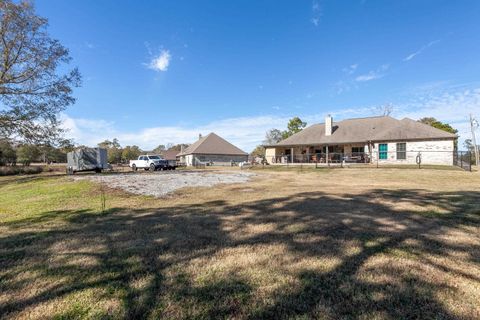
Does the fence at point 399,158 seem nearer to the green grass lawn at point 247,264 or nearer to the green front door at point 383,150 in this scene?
the green front door at point 383,150

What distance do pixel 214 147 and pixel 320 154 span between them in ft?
71.1

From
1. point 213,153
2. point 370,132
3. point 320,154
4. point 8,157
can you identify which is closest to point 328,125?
point 320,154

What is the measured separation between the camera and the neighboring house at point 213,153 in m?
43.8

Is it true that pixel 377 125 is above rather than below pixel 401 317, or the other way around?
above

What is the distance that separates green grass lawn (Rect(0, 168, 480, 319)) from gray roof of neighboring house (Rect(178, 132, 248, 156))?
38625 millimetres

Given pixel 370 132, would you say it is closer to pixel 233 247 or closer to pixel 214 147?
pixel 214 147

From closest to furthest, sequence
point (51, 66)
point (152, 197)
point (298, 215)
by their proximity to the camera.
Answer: point (298, 215), point (152, 197), point (51, 66)

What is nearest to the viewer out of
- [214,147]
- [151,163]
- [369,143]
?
[369,143]

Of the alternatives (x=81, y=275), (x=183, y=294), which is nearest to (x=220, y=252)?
(x=183, y=294)

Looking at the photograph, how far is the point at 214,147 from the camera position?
4594cm

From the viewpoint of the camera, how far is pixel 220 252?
3.57 metres

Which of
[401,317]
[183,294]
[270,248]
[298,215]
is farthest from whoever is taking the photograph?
[298,215]

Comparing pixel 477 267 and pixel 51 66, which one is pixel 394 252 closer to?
pixel 477 267

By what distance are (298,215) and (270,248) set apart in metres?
2.02
